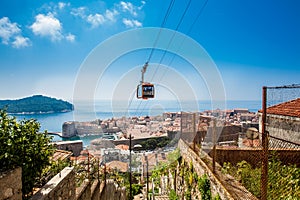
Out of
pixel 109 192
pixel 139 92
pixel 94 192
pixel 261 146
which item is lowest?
pixel 109 192

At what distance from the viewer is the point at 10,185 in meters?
1.88

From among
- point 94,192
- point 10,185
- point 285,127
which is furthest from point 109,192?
point 285,127

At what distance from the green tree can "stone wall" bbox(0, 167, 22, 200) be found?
0.08 metres

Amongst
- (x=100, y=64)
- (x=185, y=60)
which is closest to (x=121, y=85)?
(x=100, y=64)

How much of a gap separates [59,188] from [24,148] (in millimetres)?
675

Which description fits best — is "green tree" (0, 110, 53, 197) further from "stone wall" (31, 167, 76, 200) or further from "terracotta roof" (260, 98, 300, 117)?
"terracotta roof" (260, 98, 300, 117)

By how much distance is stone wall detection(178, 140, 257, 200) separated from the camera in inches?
137

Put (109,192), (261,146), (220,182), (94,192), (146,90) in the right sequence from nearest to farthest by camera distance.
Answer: (261,146), (220,182), (94,192), (109,192), (146,90)

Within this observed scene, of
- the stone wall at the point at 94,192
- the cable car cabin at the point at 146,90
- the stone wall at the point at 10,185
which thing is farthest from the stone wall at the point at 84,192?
the cable car cabin at the point at 146,90

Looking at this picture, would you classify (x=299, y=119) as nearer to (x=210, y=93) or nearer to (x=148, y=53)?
(x=210, y=93)

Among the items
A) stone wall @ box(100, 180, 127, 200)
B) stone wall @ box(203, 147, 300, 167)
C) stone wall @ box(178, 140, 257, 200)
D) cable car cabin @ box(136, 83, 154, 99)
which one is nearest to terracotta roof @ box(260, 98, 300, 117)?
stone wall @ box(203, 147, 300, 167)

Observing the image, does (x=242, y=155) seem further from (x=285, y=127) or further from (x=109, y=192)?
(x=109, y=192)

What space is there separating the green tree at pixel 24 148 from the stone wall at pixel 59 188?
185 millimetres

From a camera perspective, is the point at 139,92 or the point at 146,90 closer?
the point at 146,90
